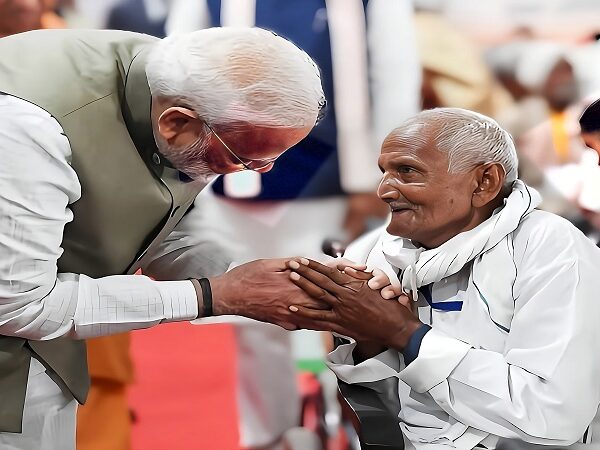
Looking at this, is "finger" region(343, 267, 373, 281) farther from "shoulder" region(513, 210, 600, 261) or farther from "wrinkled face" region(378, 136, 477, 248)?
"shoulder" region(513, 210, 600, 261)

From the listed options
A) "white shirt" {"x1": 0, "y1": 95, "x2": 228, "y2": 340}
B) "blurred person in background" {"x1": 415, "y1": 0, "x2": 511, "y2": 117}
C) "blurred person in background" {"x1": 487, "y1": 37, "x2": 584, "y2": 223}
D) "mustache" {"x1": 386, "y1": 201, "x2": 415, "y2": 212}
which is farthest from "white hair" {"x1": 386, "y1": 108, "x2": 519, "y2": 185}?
"blurred person in background" {"x1": 487, "y1": 37, "x2": 584, "y2": 223}

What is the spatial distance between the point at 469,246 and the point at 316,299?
379 mm

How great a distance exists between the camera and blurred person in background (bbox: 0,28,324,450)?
169 cm

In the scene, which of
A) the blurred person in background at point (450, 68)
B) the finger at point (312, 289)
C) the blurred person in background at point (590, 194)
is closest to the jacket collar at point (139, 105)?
the finger at point (312, 289)

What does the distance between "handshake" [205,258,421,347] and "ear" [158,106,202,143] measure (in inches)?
A: 13.5

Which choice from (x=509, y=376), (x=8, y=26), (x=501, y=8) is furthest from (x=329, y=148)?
(x=509, y=376)

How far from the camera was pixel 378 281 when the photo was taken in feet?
6.44

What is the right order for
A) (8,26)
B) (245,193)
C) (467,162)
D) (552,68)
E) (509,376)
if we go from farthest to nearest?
(552,68) < (245,193) < (8,26) < (467,162) < (509,376)

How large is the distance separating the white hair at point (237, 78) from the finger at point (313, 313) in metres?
0.43

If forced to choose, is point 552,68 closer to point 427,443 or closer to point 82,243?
point 427,443

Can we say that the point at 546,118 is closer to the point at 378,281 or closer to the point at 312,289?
the point at 378,281

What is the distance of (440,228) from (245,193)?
1.54m

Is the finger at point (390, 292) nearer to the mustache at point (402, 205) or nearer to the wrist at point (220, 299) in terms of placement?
the mustache at point (402, 205)

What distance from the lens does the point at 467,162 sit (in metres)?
1.93
